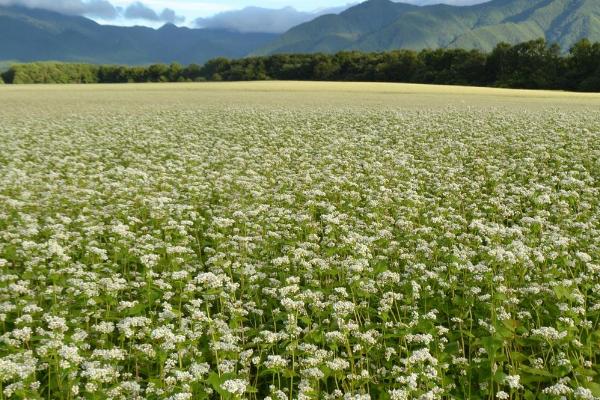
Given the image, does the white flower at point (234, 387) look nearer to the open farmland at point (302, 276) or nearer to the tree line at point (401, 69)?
the open farmland at point (302, 276)

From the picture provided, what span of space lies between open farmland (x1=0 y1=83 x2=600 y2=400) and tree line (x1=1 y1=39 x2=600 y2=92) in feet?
274

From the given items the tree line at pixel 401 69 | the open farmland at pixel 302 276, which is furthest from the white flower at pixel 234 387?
the tree line at pixel 401 69

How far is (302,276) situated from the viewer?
9273 millimetres

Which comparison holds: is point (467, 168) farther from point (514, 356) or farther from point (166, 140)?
point (166, 140)

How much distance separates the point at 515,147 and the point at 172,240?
52.7 feet

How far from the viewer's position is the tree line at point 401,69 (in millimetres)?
93000

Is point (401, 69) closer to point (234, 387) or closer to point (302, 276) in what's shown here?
point (302, 276)

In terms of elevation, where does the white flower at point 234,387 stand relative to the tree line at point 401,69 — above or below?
below

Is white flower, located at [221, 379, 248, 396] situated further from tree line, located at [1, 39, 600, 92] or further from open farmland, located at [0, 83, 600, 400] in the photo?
tree line, located at [1, 39, 600, 92]

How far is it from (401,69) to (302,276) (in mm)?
109385

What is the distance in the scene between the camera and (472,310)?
7.84 metres

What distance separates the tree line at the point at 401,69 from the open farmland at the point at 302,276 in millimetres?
83465

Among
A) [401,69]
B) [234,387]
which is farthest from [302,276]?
[401,69]

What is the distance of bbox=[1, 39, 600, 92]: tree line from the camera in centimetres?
9300
